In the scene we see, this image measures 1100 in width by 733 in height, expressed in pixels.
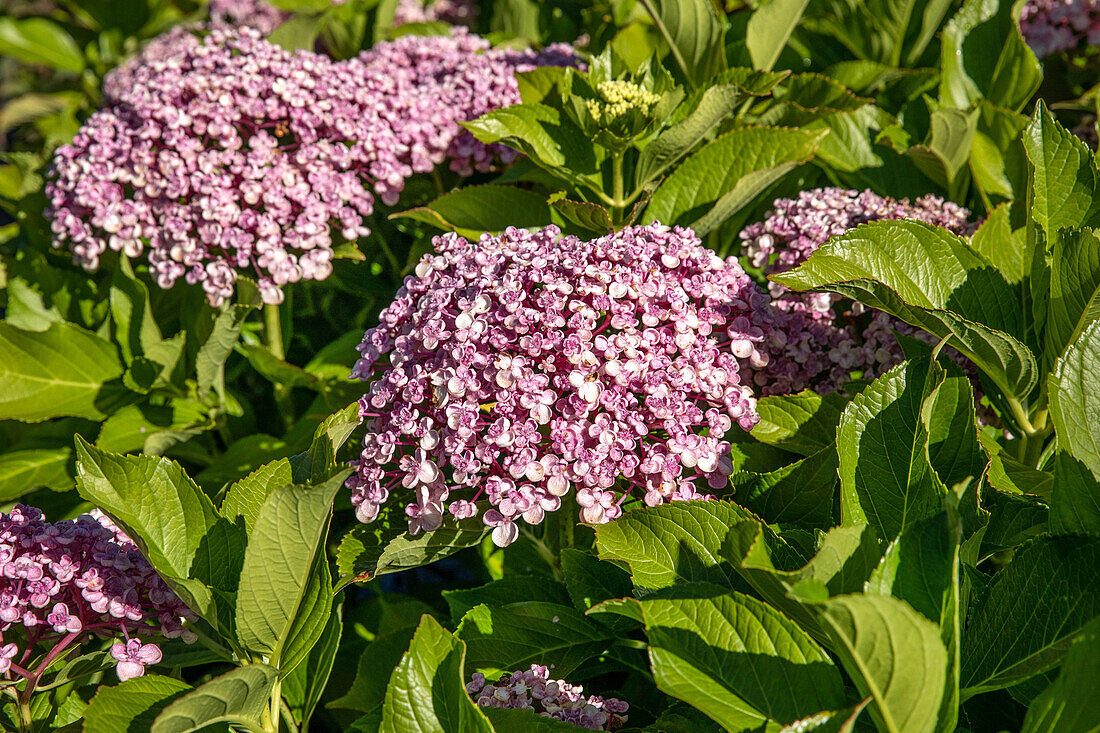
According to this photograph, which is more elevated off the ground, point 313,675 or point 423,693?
point 423,693

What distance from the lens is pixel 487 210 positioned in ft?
6.58

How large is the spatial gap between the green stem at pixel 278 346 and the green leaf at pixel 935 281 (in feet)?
4.44

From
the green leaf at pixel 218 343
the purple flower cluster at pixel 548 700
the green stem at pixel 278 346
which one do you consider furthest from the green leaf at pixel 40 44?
the purple flower cluster at pixel 548 700

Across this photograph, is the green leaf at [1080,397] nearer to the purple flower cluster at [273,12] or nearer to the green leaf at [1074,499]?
the green leaf at [1074,499]

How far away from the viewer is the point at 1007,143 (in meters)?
2.04

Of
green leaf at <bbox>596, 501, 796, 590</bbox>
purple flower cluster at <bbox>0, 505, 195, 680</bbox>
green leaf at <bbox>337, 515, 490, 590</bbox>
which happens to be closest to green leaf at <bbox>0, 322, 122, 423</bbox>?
purple flower cluster at <bbox>0, 505, 195, 680</bbox>

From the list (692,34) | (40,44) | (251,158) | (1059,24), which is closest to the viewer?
(251,158)

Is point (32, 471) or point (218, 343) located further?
point (32, 471)

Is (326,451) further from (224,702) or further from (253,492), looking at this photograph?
(224,702)

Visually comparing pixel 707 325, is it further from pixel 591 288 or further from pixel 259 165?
pixel 259 165

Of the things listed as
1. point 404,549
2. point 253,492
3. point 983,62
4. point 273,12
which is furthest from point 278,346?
point 273,12

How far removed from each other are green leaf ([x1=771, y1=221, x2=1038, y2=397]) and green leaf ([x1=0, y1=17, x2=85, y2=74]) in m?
3.75

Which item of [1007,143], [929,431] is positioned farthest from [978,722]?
[1007,143]

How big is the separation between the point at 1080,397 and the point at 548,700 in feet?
2.83
